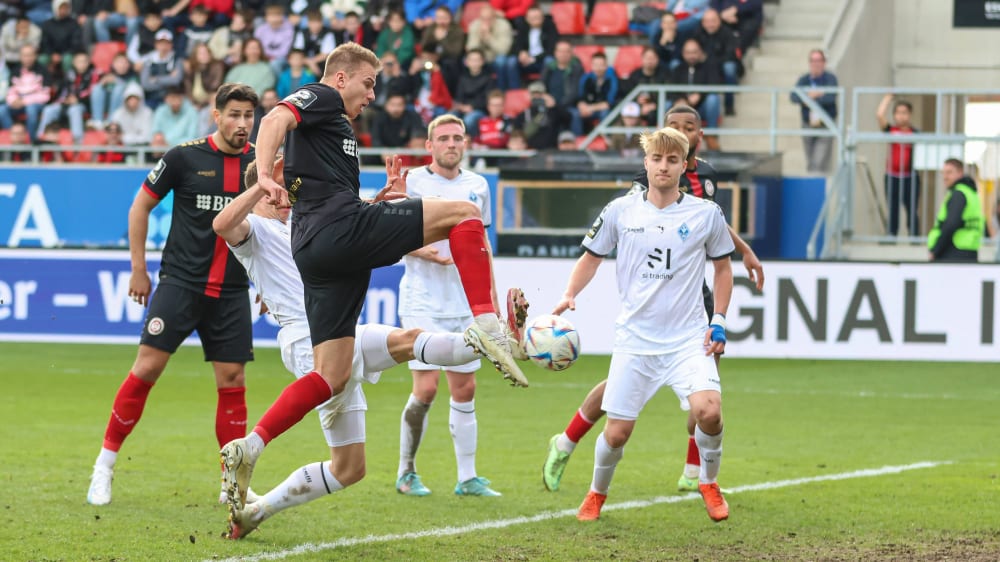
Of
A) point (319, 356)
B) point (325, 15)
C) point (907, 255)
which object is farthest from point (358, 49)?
point (325, 15)

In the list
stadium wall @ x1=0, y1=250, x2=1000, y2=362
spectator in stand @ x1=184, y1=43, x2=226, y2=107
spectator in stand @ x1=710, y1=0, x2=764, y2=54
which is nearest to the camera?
stadium wall @ x1=0, y1=250, x2=1000, y2=362

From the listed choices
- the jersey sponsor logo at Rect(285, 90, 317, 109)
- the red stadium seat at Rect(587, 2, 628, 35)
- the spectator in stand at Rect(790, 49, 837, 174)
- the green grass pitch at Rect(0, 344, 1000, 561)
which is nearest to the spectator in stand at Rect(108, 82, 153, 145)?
the red stadium seat at Rect(587, 2, 628, 35)

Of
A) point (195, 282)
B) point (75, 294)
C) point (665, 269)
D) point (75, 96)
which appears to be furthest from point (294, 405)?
point (75, 96)

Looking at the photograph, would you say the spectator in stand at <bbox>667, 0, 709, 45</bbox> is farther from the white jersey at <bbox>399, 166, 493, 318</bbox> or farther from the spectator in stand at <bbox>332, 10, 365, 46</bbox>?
the white jersey at <bbox>399, 166, 493, 318</bbox>

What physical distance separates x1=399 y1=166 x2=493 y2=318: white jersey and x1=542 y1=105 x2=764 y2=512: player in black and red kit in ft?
3.19

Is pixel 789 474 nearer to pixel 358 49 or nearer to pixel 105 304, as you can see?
pixel 358 49

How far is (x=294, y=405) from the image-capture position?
664cm

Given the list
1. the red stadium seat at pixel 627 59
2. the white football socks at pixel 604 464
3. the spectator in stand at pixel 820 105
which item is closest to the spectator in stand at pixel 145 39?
the red stadium seat at pixel 627 59

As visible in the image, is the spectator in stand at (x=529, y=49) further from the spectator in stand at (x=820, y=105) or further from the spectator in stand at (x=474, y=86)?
the spectator in stand at (x=820, y=105)

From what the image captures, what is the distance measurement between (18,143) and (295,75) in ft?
13.9

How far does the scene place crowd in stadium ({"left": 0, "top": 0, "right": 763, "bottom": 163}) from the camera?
2108 centimetres

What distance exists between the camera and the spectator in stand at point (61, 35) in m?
24.5

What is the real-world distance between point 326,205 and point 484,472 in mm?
3334

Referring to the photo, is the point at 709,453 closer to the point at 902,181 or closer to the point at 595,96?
the point at 902,181
